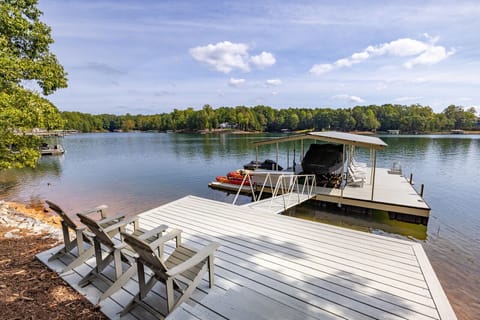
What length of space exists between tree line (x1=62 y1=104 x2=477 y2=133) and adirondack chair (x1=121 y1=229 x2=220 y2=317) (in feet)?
251

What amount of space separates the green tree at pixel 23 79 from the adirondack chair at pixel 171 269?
3.90m

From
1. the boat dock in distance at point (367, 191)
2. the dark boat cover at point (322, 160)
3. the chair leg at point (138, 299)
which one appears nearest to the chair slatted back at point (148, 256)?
the chair leg at point (138, 299)

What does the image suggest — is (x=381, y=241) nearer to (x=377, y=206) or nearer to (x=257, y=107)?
(x=377, y=206)

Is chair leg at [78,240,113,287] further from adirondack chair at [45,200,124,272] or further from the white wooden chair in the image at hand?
the white wooden chair

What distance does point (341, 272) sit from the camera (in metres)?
3.04

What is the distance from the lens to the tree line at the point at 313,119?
71.1 m

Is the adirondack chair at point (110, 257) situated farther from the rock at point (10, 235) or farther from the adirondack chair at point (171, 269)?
the rock at point (10, 235)

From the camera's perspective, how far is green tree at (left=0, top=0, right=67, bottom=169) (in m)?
4.37

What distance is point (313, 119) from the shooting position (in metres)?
82.9

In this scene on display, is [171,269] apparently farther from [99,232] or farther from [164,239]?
[99,232]

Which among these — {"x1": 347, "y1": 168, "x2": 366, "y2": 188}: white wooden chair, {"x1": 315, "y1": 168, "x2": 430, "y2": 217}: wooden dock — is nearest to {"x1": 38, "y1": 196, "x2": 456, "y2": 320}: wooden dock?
{"x1": 315, "y1": 168, "x2": 430, "y2": 217}: wooden dock

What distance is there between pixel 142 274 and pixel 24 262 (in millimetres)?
2522

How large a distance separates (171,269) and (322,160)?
8.97m

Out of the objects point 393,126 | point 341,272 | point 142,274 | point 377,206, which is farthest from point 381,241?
point 393,126
